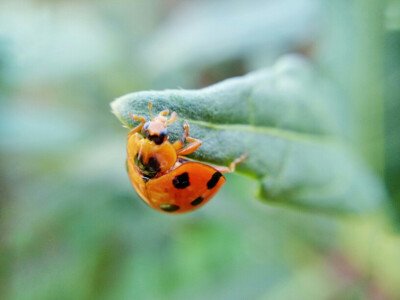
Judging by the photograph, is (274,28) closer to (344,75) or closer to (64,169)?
(344,75)

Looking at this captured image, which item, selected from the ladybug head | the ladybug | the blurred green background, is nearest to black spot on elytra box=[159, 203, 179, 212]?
the ladybug

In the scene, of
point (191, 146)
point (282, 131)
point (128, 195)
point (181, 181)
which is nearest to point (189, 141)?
point (191, 146)

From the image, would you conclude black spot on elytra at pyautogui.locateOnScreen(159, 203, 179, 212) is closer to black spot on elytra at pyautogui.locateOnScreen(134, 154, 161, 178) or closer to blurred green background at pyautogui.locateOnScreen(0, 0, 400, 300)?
black spot on elytra at pyautogui.locateOnScreen(134, 154, 161, 178)

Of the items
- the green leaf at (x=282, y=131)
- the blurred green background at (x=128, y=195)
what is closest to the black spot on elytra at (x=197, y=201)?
the green leaf at (x=282, y=131)

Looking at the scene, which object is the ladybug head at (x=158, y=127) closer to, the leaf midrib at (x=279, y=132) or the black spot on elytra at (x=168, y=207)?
the leaf midrib at (x=279, y=132)

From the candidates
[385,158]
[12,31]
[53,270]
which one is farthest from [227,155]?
[53,270]

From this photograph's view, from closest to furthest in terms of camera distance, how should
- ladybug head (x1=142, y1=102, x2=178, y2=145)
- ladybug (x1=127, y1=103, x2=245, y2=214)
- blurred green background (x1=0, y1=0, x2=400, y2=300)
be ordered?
ladybug head (x1=142, y1=102, x2=178, y2=145) < ladybug (x1=127, y1=103, x2=245, y2=214) < blurred green background (x1=0, y1=0, x2=400, y2=300)
